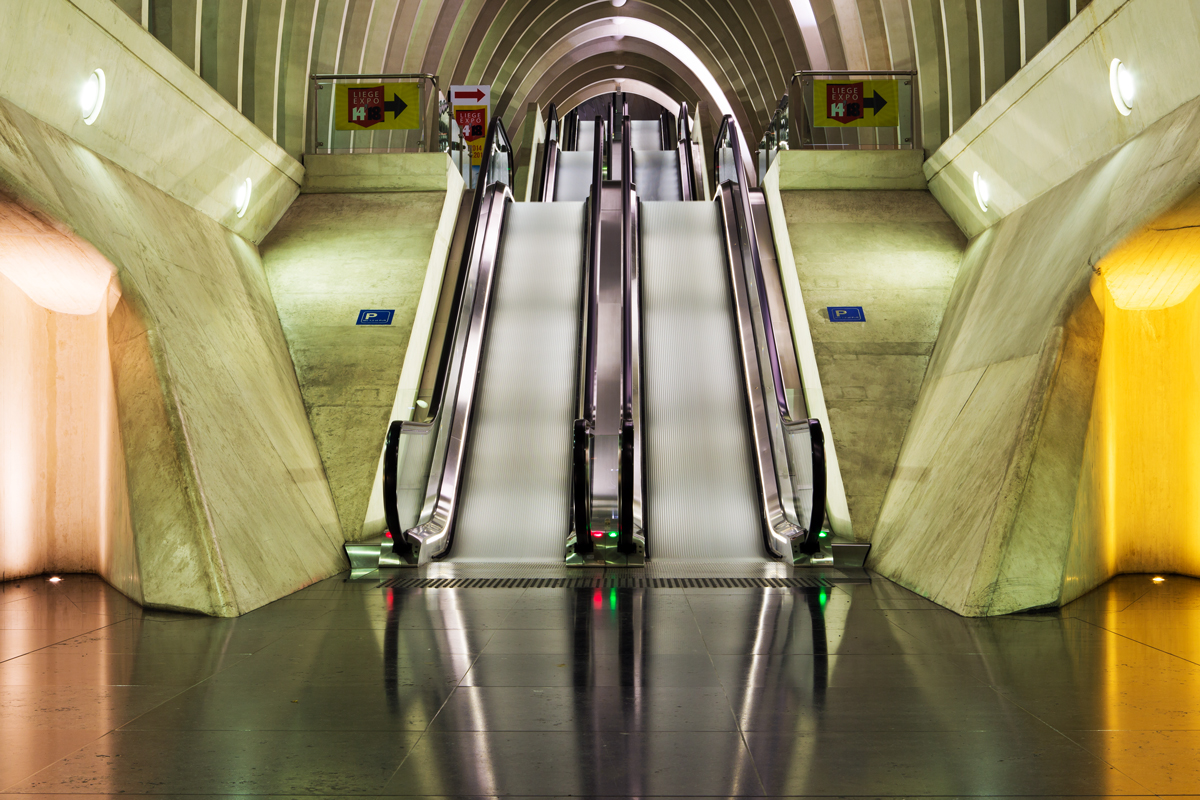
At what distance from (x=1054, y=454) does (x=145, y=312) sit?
5.47 metres

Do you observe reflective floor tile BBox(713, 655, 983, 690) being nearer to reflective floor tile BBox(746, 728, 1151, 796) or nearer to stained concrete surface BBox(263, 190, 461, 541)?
reflective floor tile BBox(746, 728, 1151, 796)

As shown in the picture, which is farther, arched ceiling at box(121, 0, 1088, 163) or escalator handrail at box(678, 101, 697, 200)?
escalator handrail at box(678, 101, 697, 200)

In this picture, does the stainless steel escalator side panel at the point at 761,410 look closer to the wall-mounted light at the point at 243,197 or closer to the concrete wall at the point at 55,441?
the concrete wall at the point at 55,441

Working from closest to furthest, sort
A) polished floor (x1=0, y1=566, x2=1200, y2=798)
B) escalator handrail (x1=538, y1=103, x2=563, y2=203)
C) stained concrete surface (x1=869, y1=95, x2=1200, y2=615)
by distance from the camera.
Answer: polished floor (x1=0, y1=566, x2=1200, y2=798)
stained concrete surface (x1=869, y1=95, x2=1200, y2=615)
escalator handrail (x1=538, y1=103, x2=563, y2=203)

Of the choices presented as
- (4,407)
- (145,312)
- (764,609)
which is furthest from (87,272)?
(764,609)

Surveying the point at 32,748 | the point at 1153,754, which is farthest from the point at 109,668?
the point at 1153,754

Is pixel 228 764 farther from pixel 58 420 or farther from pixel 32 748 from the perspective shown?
pixel 58 420

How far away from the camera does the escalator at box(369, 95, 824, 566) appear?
23.3 ft

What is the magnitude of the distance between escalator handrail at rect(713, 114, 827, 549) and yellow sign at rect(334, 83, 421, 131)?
3920 mm

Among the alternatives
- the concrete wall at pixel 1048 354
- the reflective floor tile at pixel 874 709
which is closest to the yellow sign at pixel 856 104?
the concrete wall at pixel 1048 354

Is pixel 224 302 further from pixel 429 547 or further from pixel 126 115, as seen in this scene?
pixel 429 547

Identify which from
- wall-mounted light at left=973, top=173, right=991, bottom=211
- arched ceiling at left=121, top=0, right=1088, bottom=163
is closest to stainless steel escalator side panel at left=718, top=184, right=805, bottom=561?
wall-mounted light at left=973, top=173, right=991, bottom=211

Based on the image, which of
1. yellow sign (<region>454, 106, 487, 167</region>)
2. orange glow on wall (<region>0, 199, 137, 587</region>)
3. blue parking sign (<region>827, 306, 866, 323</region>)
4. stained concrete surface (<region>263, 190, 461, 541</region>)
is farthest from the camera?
yellow sign (<region>454, 106, 487, 167</region>)

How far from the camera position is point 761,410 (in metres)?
8.32
